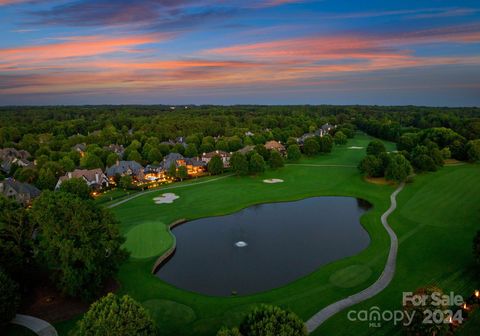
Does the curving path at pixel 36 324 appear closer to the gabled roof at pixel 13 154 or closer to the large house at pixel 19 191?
the large house at pixel 19 191

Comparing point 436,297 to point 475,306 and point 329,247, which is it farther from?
point 329,247

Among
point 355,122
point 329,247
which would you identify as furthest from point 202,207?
point 355,122

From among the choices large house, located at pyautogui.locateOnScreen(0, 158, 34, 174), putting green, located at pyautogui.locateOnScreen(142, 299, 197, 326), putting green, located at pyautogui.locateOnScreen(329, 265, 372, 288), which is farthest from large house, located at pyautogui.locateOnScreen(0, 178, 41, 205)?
putting green, located at pyautogui.locateOnScreen(329, 265, 372, 288)

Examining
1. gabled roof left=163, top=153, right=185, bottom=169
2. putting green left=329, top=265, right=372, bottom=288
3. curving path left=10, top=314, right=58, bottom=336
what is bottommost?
curving path left=10, top=314, right=58, bottom=336

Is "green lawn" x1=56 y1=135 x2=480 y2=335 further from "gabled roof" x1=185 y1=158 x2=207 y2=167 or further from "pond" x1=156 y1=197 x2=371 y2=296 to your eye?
"gabled roof" x1=185 y1=158 x2=207 y2=167

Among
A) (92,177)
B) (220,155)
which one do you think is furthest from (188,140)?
(92,177)

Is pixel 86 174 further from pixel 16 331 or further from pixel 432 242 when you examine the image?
pixel 432 242
